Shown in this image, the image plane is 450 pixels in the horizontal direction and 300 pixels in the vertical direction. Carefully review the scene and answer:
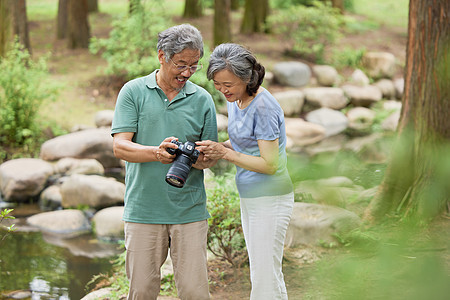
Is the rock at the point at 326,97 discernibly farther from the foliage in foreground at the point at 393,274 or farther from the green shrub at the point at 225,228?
the foliage in foreground at the point at 393,274

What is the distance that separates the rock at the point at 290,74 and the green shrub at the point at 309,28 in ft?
4.69

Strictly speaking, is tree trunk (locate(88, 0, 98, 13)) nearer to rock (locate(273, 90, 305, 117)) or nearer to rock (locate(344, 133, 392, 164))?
rock (locate(273, 90, 305, 117))

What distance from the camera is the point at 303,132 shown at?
455 inches

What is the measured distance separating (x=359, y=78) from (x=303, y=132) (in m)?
3.93

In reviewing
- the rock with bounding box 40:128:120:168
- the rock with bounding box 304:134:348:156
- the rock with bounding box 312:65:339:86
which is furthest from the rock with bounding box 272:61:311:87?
the rock with bounding box 40:128:120:168

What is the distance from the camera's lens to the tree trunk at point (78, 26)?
15.0 metres

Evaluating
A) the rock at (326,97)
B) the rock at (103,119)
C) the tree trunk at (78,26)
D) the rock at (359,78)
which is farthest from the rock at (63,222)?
the rock at (359,78)

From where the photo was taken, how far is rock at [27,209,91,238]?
23.0 feet

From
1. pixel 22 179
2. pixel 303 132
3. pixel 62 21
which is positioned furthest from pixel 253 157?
pixel 62 21

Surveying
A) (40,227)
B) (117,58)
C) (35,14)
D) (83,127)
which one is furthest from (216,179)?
(35,14)

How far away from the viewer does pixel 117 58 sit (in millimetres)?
11891

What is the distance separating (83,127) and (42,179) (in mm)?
2152

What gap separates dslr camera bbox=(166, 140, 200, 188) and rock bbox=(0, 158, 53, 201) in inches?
227

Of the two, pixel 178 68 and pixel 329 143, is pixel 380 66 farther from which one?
pixel 178 68
